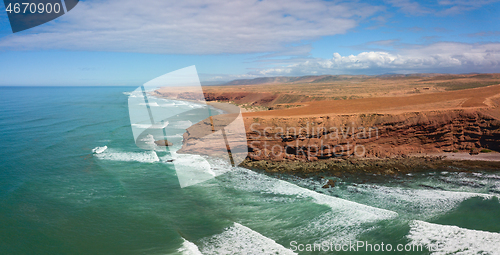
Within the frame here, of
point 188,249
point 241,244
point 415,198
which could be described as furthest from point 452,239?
point 188,249

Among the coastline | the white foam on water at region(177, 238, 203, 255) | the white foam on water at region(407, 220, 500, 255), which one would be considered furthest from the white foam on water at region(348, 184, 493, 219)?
the white foam on water at region(177, 238, 203, 255)

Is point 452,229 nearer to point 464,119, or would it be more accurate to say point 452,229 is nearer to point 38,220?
point 464,119

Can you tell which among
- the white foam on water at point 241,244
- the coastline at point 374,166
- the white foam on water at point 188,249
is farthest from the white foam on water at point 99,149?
the white foam on water at point 241,244

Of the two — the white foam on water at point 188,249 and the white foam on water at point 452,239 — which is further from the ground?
the white foam on water at point 188,249

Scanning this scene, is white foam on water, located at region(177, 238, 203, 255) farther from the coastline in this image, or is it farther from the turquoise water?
the coastline

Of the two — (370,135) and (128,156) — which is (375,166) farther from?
(128,156)

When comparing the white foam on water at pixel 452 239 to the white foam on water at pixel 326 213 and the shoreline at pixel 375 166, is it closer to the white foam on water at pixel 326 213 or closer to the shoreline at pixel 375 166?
the white foam on water at pixel 326 213
